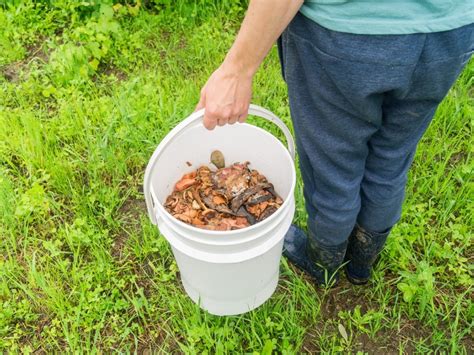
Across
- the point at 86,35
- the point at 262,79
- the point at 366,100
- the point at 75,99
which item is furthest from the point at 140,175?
the point at 366,100

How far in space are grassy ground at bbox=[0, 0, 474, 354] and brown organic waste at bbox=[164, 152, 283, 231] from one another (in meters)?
0.35

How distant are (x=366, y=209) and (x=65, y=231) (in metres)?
1.34

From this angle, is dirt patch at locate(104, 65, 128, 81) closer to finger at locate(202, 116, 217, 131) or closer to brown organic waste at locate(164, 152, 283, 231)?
brown organic waste at locate(164, 152, 283, 231)

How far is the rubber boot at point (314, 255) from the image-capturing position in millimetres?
1935

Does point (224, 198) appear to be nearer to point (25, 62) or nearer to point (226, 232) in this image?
point (226, 232)

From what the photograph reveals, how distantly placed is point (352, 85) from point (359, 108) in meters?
0.09

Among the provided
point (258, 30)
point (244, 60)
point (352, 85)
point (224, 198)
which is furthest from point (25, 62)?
point (352, 85)

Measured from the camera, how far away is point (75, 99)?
2.82 meters

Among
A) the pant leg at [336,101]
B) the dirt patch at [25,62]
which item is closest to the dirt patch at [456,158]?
the pant leg at [336,101]

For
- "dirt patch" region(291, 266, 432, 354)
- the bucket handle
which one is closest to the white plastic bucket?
the bucket handle

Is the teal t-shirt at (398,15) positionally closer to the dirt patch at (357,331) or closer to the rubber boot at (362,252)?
the rubber boot at (362,252)

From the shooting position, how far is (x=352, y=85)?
125 cm

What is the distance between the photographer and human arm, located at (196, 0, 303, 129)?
1.14 metres

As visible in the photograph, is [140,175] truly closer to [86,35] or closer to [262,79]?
[262,79]
